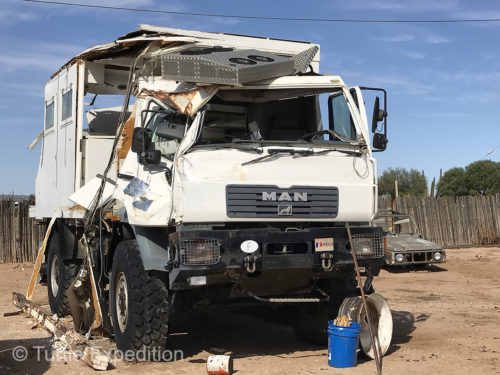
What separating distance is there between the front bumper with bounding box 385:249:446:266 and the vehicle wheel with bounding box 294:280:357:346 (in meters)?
8.18

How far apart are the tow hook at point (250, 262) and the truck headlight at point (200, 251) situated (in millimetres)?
279

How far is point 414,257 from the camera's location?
16.6 meters

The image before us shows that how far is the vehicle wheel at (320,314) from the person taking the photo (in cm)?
800

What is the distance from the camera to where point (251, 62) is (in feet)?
23.8

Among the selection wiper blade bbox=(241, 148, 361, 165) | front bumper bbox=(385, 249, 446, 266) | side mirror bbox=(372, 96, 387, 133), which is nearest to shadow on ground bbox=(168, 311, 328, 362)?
wiper blade bbox=(241, 148, 361, 165)

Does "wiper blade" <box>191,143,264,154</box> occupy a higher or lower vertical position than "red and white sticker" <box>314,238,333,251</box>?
higher

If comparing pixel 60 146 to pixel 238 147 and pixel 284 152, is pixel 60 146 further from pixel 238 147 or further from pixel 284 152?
pixel 284 152

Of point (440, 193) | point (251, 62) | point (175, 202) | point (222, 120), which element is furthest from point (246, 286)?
point (440, 193)

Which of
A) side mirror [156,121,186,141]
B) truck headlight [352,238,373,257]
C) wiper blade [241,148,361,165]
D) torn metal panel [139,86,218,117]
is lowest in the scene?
truck headlight [352,238,373,257]

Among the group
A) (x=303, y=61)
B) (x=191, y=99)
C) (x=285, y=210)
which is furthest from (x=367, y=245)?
(x=191, y=99)

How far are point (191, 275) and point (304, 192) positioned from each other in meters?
1.41

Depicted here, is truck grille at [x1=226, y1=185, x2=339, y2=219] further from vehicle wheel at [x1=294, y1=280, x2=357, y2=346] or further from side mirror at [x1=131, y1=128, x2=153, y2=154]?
vehicle wheel at [x1=294, y1=280, x2=357, y2=346]

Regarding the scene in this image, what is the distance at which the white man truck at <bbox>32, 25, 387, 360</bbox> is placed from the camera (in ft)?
22.1

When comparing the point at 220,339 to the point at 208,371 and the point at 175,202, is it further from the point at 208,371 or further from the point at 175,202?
the point at 175,202
